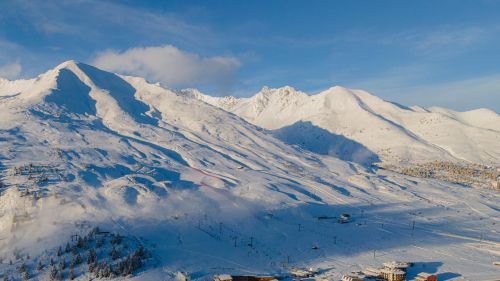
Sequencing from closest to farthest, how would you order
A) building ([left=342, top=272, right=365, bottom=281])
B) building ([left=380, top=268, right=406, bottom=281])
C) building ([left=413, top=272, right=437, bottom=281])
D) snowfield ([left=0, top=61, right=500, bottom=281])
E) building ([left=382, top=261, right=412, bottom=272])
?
building ([left=342, top=272, right=365, bottom=281]) → building ([left=413, top=272, right=437, bottom=281]) → building ([left=380, top=268, right=406, bottom=281]) → building ([left=382, top=261, right=412, bottom=272]) → snowfield ([left=0, top=61, right=500, bottom=281])

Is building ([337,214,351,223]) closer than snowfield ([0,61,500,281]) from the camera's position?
No

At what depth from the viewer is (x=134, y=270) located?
86812 mm

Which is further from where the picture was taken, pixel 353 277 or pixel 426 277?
pixel 426 277

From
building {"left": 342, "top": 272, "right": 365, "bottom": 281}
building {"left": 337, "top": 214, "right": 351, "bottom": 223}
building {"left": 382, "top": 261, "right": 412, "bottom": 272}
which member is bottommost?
building {"left": 342, "top": 272, "right": 365, "bottom": 281}

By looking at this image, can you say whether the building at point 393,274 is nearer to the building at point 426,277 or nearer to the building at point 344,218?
the building at point 426,277

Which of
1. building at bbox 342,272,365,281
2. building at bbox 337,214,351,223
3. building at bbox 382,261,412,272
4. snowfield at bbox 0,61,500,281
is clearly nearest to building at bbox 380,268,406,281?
building at bbox 382,261,412,272

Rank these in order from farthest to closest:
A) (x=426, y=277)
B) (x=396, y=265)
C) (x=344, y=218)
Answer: (x=344, y=218) < (x=396, y=265) < (x=426, y=277)

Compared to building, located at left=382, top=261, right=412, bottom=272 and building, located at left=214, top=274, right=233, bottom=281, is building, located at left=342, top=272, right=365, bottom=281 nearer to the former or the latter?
building, located at left=382, top=261, right=412, bottom=272

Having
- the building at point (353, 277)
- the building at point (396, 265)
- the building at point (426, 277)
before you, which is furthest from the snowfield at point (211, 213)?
the building at point (426, 277)

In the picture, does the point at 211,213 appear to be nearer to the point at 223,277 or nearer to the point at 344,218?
the point at 344,218

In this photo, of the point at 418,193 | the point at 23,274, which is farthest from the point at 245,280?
the point at 418,193

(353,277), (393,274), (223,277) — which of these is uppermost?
(393,274)

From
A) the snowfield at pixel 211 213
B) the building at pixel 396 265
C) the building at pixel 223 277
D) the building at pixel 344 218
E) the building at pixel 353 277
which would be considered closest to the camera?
the building at pixel 223 277

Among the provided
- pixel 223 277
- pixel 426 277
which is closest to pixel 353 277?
pixel 426 277
